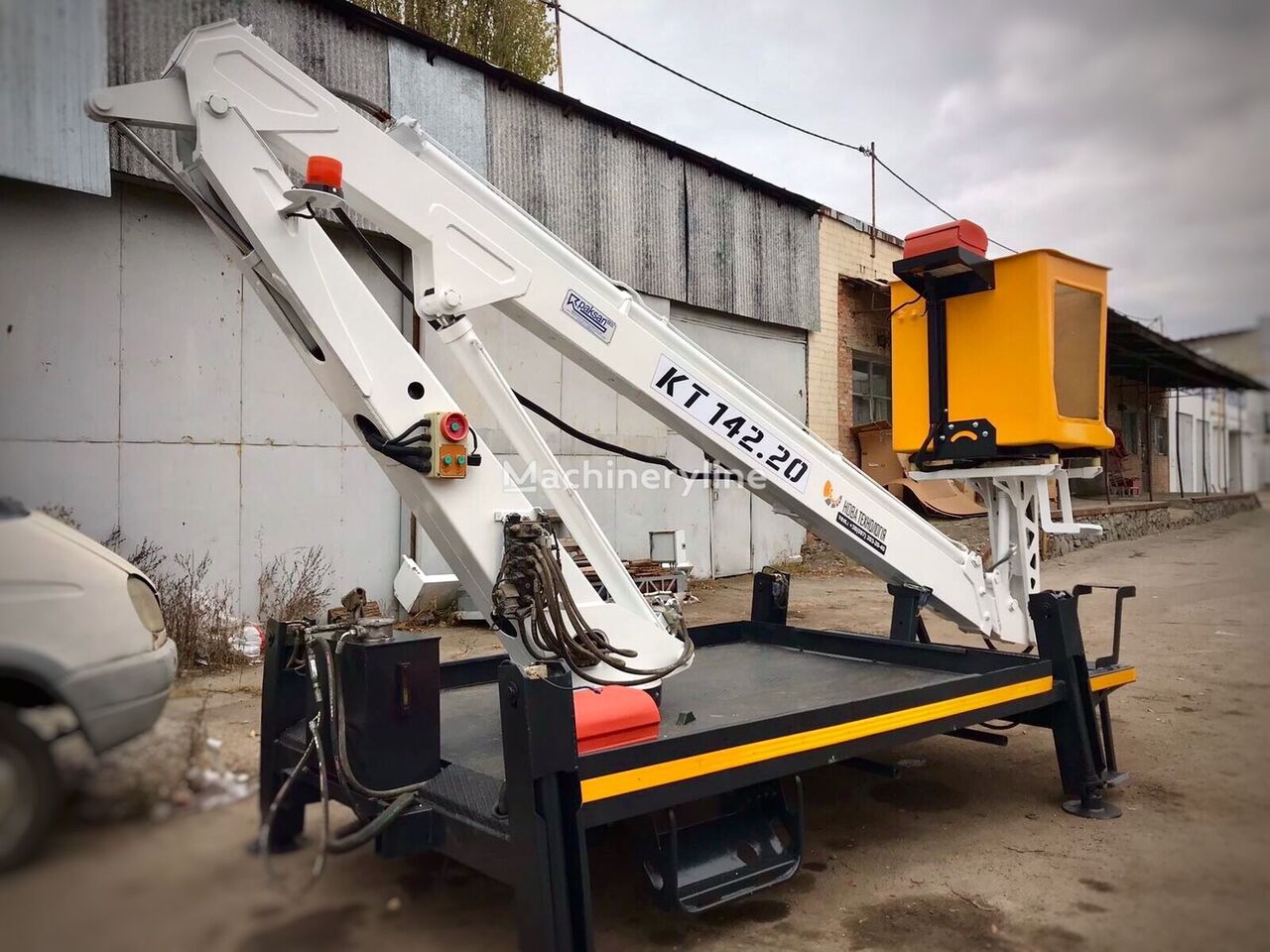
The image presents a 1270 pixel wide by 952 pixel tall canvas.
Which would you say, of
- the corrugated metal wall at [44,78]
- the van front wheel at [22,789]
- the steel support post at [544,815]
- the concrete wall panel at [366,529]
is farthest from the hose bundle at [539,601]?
the concrete wall panel at [366,529]

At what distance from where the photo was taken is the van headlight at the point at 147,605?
101 centimetres

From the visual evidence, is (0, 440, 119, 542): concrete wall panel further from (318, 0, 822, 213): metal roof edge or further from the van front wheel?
(318, 0, 822, 213): metal roof edge

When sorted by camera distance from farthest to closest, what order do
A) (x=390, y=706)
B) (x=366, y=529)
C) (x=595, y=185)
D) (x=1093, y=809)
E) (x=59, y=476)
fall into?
1. (x=595, y=185)
2. (x=366, y=529)
3. (x=1093, y=809)
4. (x=390, y=706)
5. (x=59, y=476)

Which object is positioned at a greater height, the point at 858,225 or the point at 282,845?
the point at 858,225

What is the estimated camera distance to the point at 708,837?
119 inches

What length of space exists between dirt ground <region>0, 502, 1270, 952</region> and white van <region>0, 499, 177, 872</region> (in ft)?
0.21

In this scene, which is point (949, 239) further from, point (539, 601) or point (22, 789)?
point (22, 789)

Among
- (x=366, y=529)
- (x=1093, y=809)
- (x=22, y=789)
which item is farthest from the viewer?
(x=366, y=529)

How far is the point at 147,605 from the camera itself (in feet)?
3.44

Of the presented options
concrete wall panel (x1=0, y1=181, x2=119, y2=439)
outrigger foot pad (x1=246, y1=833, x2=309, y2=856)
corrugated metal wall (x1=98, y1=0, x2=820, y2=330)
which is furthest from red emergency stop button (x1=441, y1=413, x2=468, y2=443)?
corrugated metal wall (x1=98, y1=0, x2=820, y2=330)

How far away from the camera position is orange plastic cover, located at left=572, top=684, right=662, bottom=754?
2713 mm

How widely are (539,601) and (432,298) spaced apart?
1.11m

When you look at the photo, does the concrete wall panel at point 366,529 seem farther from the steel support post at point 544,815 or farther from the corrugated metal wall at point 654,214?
the steel support post at point 544,815

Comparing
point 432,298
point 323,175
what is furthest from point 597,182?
point 323,175
